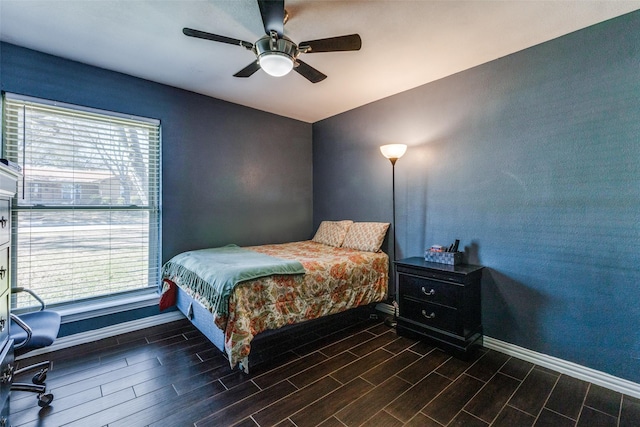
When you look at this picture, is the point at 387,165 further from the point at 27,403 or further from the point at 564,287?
the point at 27,403

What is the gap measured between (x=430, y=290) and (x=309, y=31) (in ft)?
7.73

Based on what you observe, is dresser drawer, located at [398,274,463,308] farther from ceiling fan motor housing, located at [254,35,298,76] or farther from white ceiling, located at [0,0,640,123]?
ceiling fan motor housing, located at [254,35,298,76]

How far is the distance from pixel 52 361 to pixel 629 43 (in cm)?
485

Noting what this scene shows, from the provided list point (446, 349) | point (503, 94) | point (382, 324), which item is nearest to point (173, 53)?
point (503, 94)

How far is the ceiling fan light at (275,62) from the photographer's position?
1.85 meters

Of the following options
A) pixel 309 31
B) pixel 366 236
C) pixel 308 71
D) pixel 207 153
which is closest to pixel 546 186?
pixel 366 236

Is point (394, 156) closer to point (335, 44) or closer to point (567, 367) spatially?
point (335, 44)

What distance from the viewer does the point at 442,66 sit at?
266cm

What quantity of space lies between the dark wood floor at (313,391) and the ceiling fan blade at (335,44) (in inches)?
88.0

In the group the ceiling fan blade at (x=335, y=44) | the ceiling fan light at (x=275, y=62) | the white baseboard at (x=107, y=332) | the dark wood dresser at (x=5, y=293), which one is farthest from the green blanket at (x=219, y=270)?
the ceiling fan blade at (x=335, y=44)

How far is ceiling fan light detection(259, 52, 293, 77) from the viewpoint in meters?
1.85

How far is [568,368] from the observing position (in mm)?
2109

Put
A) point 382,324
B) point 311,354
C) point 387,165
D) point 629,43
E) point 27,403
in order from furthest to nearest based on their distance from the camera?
point 387,165 < point 382,324 < point 311,354 < point 629,43 < point 27,403

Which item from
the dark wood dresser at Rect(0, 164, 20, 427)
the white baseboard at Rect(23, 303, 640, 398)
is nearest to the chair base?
the dark wood dresser at Rect(0, 164, 20, 427)
